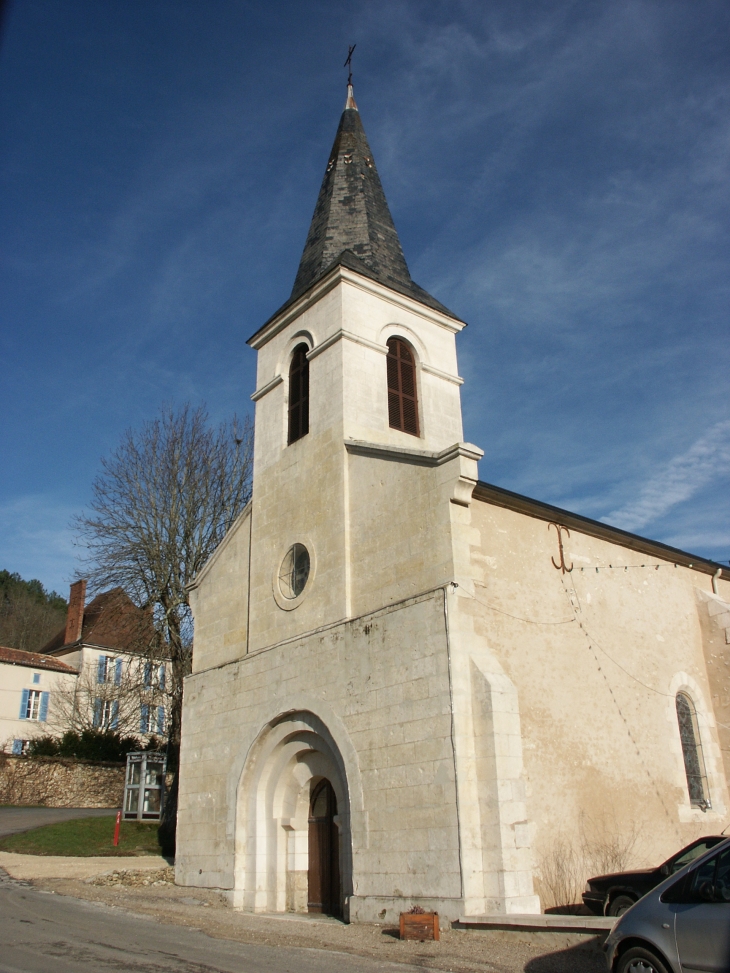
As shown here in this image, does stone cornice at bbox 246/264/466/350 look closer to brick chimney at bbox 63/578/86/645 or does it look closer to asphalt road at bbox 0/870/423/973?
asphalt road at bbox 0/870/423/973

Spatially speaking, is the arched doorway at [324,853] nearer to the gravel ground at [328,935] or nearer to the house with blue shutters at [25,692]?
the gravel ground at [328,935]

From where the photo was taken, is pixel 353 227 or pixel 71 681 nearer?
pixel 353 227

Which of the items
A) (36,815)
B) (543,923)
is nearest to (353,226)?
(543,923)

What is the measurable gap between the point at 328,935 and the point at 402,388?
994 cm

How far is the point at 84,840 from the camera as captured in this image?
20938mm

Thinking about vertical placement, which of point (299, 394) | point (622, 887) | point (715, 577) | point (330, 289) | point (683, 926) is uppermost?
point (330, 289)

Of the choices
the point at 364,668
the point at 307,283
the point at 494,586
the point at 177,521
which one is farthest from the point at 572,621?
the point at 177,521

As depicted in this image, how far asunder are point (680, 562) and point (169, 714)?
1571 cm

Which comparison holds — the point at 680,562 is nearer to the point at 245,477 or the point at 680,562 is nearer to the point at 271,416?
the point at 271,416

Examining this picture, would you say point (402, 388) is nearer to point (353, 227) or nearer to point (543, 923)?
point (353, 227)

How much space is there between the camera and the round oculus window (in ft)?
47.9

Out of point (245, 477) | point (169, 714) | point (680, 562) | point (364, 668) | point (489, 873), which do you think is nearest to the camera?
Answer: point (489, 873)

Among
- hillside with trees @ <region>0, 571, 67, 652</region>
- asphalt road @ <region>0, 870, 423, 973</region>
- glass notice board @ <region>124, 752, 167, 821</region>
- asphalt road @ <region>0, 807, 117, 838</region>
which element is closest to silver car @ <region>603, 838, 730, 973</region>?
asphalt road @ <region>0, 870, 423, 973</region>

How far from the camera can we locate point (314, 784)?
1390 cm
